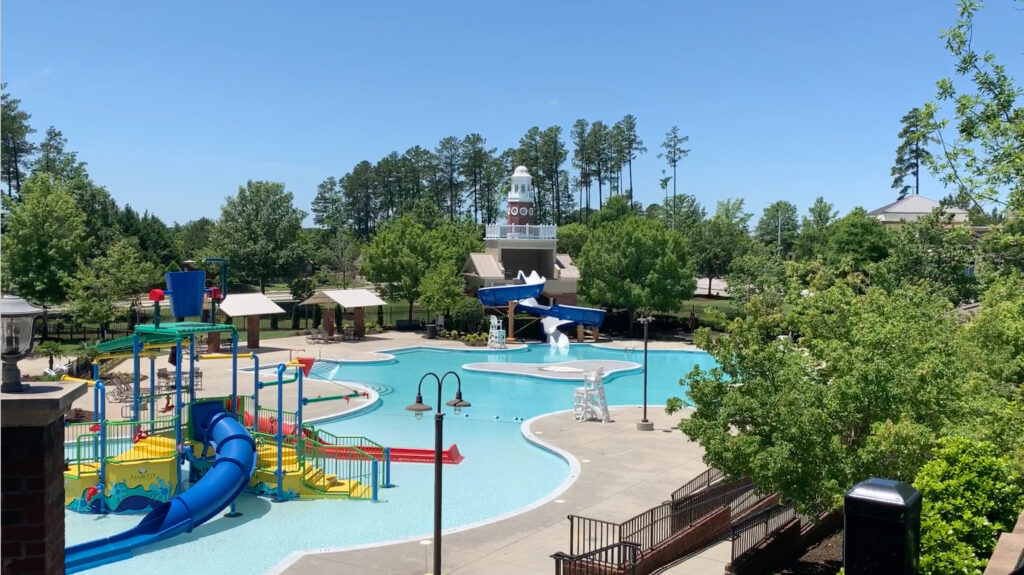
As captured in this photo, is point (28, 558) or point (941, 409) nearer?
point (28, 558)

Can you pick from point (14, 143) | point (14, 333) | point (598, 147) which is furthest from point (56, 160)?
point (14, 333)

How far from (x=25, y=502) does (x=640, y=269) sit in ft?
156

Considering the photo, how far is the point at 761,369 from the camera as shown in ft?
48.0

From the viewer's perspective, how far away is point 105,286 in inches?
1665

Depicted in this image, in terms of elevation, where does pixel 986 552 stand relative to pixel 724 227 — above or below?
below

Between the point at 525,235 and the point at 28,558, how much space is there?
5074cm

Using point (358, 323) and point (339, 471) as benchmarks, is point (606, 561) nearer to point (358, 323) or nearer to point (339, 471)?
point (339, 471)

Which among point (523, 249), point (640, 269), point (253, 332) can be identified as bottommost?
point (253, 332)

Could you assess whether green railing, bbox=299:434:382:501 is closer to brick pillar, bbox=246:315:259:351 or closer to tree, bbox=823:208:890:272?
brick pillar, bbox=246:315:259:351

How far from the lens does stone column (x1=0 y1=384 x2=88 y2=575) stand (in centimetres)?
463

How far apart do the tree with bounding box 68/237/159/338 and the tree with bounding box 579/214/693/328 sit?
2669cm

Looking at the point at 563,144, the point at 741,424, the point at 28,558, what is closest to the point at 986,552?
the point at 741,424

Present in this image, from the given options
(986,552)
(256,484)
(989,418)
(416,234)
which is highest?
(416,234)

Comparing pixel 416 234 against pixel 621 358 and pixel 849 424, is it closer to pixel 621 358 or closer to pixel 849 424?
pixel 621 358
